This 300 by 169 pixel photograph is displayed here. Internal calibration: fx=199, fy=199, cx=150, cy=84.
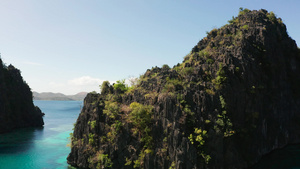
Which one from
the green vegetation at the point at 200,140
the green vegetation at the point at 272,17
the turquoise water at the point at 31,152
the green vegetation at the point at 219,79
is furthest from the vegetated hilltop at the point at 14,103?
the green vegetation at the point at 272,17

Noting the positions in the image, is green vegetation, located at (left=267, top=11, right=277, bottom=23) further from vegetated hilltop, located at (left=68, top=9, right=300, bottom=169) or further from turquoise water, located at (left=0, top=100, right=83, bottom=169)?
turquoise water, located at (left=0, top=100, right=83, bottom=169)

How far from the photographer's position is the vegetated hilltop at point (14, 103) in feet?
219

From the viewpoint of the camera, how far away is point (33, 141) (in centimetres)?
5531

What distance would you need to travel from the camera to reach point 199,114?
28.8 metres

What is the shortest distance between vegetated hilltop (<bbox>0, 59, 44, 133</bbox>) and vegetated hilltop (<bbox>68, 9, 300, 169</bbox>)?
154 ft

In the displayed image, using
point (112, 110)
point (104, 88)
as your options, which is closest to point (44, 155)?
point (104, 88)

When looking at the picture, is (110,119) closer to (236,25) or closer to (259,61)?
(259,61)

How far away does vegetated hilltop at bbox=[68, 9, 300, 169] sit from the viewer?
1071 inches

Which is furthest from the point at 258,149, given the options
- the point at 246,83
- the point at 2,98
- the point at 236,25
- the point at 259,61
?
the point at 2,98

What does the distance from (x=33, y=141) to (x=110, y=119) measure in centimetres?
3610

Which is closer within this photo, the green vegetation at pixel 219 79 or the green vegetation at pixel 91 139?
the green vegetation at pixel 91 139

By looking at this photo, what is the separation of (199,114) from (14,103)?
72.3 meters

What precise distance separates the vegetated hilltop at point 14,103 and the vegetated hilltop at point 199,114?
4686 centimetres

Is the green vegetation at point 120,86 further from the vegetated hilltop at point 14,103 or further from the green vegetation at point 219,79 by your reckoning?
the vegetated hilltop at point 14,103
